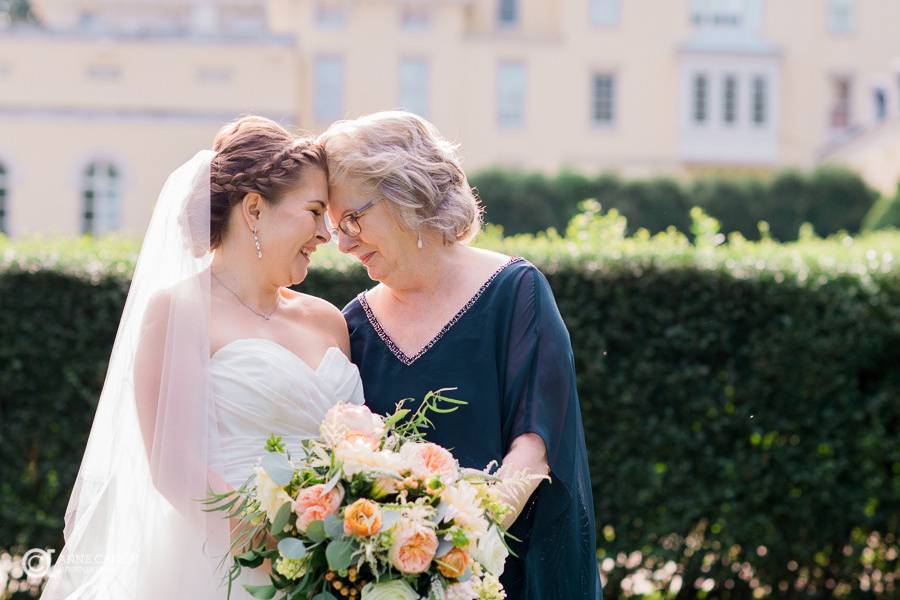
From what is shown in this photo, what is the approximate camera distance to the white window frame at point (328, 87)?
1463 inches

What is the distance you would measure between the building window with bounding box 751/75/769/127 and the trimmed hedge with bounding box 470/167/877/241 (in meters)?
7.27

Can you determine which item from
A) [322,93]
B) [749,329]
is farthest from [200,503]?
[322,93]

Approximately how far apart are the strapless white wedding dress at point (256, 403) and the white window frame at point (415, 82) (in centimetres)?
3448

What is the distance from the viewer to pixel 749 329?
6.88 metres

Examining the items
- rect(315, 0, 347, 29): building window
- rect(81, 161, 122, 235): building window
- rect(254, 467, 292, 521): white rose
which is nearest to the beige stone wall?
rect(81, 161, 122, 235): building window

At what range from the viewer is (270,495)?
2963mm

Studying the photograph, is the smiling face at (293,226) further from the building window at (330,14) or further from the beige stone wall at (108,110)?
the building window at (330,14)

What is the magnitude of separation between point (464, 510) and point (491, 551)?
0.18m

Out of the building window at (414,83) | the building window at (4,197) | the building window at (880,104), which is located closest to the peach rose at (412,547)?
the building window at (4,197)

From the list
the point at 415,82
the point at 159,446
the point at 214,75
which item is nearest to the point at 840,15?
the point at 415,82

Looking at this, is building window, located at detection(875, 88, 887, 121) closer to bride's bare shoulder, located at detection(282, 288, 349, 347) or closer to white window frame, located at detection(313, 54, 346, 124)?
white window frame, located at detection(313, 54, 346, 124)

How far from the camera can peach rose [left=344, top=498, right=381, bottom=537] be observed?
9.34 feet

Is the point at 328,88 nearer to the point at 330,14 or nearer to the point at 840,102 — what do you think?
the point at 330,14

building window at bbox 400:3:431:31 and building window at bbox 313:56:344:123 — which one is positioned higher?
building window at bbox 400:3:431:31
